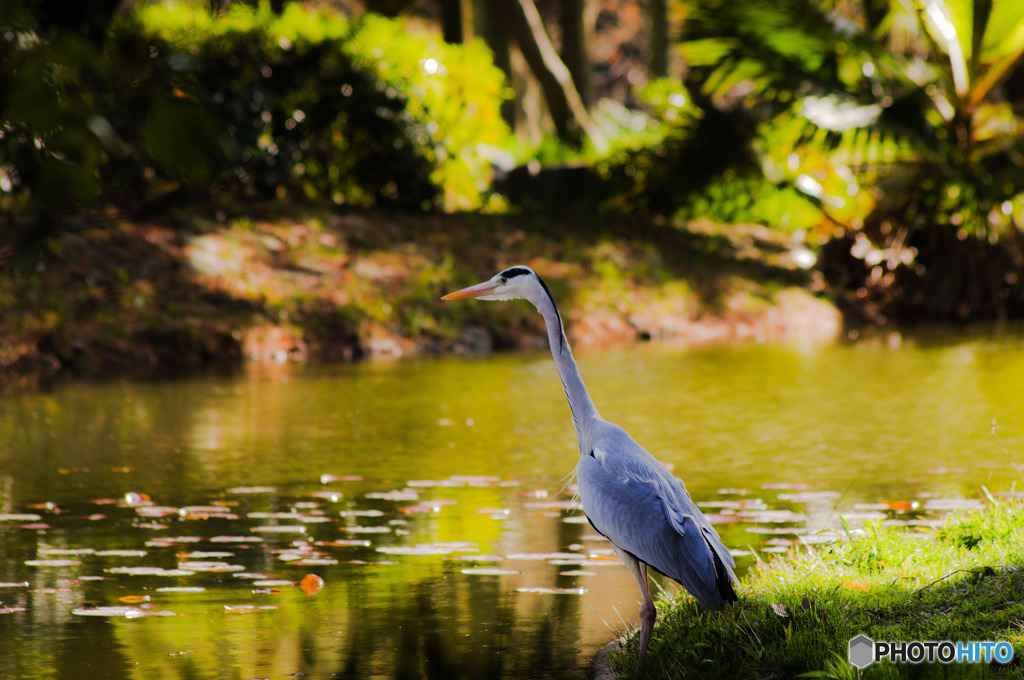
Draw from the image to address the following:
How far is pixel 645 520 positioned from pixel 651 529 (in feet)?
0.12

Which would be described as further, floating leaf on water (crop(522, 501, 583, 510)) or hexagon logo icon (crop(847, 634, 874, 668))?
floating leaf on water (crop(522, 501, 583, 510))

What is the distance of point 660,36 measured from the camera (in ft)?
105

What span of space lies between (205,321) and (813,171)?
1089cm

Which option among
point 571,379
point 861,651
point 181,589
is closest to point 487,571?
point 571,379

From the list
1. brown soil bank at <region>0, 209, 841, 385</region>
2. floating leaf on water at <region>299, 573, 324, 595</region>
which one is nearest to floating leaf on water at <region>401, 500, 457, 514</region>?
floating leaf on water at <region>299, 573, 324, 595</region>

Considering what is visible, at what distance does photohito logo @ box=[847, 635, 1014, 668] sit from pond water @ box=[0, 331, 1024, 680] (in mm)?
962

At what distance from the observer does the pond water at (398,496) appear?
4520 mm

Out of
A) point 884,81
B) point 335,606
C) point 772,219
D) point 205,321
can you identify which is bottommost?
point 335,606

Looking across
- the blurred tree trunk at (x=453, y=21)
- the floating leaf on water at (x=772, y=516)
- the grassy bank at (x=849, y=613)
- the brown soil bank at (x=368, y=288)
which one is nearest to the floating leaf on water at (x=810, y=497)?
the floating leaf on water at (x=772, y=516)

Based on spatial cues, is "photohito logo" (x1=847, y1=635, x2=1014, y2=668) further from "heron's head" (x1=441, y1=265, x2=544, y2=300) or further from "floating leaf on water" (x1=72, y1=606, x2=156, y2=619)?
"floating leaf on water" (x1=72, y1=606, x2=156, y2=619)

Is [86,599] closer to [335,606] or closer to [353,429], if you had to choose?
[335,606]

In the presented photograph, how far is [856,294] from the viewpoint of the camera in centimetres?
1838

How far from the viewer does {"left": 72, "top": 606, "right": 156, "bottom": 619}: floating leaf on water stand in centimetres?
471

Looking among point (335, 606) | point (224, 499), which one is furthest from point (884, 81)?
point (335, 606)
